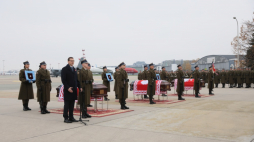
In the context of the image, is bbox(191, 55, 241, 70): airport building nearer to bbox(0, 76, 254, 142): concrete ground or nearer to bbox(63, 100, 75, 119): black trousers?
bbox(0, 76, 254, 142): concrete ground

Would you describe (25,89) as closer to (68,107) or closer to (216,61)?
(68,107)

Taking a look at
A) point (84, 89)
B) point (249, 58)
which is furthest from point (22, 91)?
point (249, 58)

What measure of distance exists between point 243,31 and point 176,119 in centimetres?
3525

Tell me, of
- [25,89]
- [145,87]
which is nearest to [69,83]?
[25,89]

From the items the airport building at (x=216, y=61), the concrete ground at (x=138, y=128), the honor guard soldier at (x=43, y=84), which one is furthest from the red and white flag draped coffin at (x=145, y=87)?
the airport building at (x=216, y=61)

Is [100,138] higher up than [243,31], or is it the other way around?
[243,31]

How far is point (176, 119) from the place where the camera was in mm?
8023

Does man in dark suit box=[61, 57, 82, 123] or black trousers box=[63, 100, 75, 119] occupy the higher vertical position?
man in dark suit box=[61, 57, 82, 123]

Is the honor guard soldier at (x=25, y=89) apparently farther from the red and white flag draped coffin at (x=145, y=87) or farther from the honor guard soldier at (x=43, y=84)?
the red and white flag draped coffin at (x=145, y=87)

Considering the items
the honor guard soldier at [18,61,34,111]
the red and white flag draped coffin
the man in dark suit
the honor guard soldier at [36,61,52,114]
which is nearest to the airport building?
the red and white flag draped coffin

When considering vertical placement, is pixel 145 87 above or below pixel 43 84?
below

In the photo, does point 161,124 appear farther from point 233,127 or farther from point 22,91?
point 22,91

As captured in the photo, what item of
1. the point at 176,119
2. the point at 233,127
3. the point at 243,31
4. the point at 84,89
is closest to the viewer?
the point at 233,127

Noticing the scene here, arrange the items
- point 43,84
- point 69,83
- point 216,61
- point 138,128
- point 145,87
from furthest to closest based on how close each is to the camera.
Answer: point 216,61
point 145,87
point 43,84
point 69,83
point 138,128
